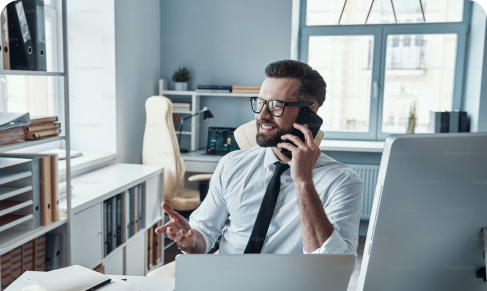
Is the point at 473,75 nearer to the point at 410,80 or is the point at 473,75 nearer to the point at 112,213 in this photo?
the point at 410,80

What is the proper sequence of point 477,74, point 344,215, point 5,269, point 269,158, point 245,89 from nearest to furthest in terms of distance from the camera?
point 344,215 < point 269,158 < point 5,269 < point 477,74 < point 245,89

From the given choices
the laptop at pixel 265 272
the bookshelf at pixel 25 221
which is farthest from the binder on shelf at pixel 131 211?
the laptop at pixel 265 272

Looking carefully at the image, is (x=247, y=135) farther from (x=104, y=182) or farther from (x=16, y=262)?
(x=16, y=262)

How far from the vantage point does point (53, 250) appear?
210cm

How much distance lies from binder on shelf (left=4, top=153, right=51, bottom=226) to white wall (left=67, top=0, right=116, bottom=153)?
53.0 inches

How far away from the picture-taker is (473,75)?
12.4 feet

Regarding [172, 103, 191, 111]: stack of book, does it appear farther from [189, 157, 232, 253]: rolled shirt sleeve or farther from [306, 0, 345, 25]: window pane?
[189, 157, 232, 253]: rolled shirt sleeve

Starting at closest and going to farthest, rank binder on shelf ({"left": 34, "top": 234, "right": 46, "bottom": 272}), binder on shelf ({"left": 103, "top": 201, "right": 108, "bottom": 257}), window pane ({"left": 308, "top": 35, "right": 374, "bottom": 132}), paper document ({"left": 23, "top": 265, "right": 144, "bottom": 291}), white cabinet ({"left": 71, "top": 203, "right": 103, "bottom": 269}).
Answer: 1. paper document ({"left": 23, "top": 265, "right": 144, "bottom": 291})
2. binder on shelf ({"left": 34, "top": 234, "right": 46, "bottom": 272})
3. white cabinet ({"left": 71, "top": 203, "right": 103, "bottom": 269})
4. binder on shelf ({"left": 103, "top": 201, "right": 108, "bottom": 257})
5. window pane ({"left": 308, "top": 35, "right": 374, "bottom": 132})

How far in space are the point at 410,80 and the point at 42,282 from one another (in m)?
3.86

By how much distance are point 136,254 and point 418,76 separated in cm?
308

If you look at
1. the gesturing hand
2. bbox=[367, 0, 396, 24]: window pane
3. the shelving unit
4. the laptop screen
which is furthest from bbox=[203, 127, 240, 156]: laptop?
the gesturing hand

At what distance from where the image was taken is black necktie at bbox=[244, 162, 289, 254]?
4.86 feet

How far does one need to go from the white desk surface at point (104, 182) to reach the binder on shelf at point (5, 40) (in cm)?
75

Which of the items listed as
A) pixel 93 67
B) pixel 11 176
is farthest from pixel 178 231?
pixel 93 67
